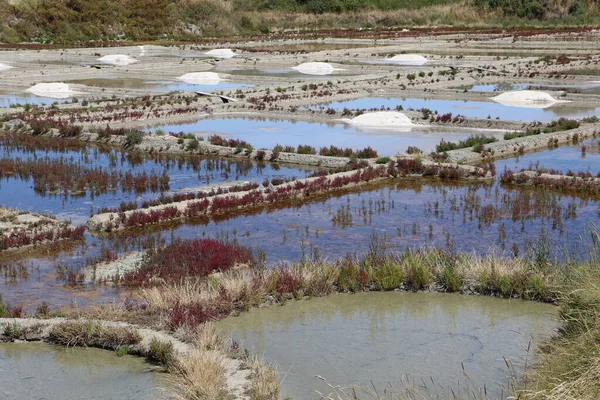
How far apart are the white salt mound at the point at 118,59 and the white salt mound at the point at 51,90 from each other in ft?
42.6

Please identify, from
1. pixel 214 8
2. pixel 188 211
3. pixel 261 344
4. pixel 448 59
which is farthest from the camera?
pixel 214 8

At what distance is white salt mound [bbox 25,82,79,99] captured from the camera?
30875 mm

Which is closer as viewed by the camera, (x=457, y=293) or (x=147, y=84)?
(x=457, y=293)

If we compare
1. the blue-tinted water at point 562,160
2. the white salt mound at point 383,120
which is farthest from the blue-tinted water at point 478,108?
the blue-tinted water at point 562,160

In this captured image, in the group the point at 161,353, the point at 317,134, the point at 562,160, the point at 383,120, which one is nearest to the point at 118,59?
the point at 383,120

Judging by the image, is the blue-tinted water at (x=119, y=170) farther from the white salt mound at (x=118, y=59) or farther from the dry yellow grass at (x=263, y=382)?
the white salt mound at (x=118, y=59)

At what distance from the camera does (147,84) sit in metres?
34.7

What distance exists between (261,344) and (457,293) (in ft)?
7.90

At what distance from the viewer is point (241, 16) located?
73438mm

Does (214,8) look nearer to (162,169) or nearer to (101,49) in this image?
(101,49)

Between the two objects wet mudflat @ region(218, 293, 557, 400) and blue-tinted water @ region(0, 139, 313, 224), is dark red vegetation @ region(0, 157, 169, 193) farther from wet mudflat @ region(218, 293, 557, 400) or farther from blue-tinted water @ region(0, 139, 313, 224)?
wet mudflat @ region(218, 293, 557, 400)

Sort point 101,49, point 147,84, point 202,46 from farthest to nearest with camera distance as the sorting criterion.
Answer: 1. point 202,46
2. point 101,49
3. point 147,84

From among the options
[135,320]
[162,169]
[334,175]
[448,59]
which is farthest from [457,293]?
[448,59]

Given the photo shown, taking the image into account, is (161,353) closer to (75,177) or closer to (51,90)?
(75,177)
